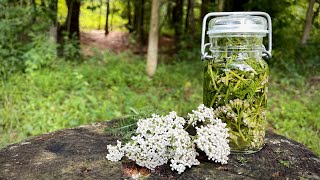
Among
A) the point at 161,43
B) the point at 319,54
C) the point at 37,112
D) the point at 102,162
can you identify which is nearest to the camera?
the point at 102,162

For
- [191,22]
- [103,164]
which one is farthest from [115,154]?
[191,22]

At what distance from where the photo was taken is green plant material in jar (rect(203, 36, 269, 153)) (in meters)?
1.13

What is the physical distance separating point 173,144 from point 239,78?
1.06 ft

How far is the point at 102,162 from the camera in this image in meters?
1.11

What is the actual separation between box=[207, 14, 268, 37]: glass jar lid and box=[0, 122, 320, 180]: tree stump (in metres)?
0.42

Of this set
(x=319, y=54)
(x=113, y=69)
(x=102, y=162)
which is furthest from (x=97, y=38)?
(x=102, y=162)

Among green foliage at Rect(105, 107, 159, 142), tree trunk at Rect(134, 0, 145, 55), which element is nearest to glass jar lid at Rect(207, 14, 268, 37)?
green foliage at Rect(105, 107, 159, 142)

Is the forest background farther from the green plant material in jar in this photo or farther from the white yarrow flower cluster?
the white yarrow flower cluster

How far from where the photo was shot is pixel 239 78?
3.68ft

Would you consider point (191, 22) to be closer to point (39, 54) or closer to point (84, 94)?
point (39, 54)

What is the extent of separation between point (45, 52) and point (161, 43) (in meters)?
3.28

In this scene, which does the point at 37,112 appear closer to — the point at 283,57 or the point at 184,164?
the point at 184,164

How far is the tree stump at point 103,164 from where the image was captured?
1.03 metres

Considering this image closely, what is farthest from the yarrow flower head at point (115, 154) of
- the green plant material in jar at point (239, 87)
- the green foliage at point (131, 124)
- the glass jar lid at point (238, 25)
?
the glass jar lid at point (238, 25)
